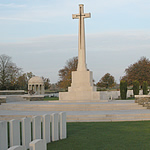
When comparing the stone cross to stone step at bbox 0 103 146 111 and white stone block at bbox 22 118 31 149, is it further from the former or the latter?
white stone block at bbox 22 118 31 149

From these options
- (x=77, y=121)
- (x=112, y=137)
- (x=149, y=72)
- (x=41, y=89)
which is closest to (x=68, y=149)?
(x=112, y=137)

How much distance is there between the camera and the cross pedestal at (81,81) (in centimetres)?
2009

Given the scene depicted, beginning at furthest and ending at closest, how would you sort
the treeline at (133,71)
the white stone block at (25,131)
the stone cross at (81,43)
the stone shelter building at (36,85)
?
the treeline at (133,71), the stone shelter building at (36,85), the stone cross at (81,43), the white stone block at (25,131)

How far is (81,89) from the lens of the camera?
20359mm

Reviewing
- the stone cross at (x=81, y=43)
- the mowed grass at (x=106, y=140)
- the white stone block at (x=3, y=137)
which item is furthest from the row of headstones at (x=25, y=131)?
the stone cross at (x=81, y=43)

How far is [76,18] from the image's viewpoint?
2122 cm

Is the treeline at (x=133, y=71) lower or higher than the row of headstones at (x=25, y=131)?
higher

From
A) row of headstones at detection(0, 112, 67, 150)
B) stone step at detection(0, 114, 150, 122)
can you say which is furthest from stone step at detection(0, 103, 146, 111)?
row of headstones at detection(0, 112, 67, 150)

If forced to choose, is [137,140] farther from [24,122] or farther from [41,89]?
[41,89]

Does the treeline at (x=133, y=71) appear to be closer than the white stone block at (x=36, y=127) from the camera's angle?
No

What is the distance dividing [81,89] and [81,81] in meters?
0.66

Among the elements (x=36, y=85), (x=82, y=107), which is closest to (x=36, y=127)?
(x=82, y=107)

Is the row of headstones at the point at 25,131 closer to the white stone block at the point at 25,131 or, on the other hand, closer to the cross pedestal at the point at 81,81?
the white stone block at the point at 25,131

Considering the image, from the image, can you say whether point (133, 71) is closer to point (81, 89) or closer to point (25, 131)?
point (81, 89)
